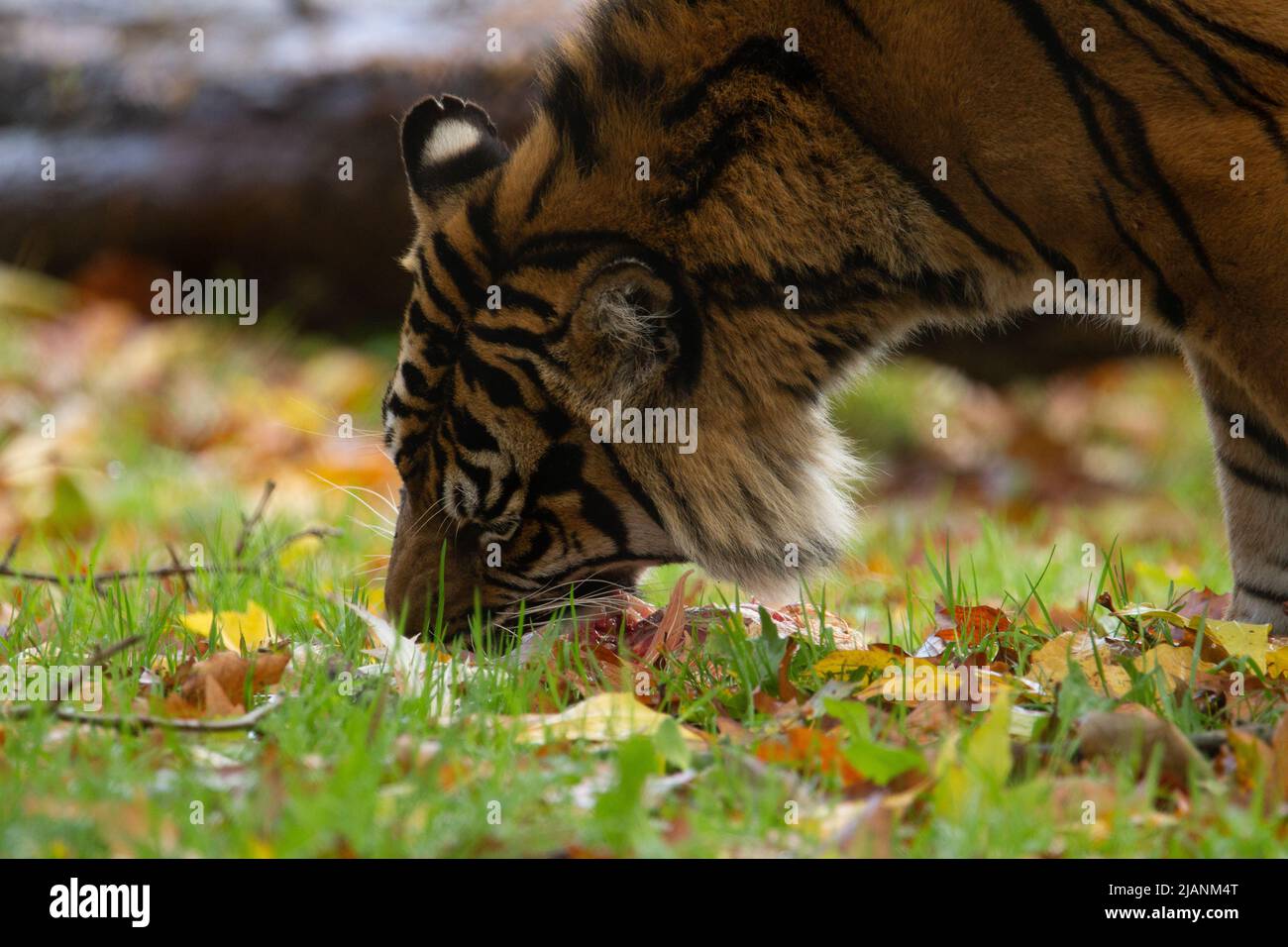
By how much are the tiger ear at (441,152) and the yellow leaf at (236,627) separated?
3.87ft

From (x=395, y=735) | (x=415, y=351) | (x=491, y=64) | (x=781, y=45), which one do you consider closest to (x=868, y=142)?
(x=781, y=45)

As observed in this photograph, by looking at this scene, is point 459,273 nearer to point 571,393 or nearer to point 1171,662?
point 571,393

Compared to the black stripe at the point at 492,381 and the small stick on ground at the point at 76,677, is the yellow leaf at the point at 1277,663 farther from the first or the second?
the small stick on ground at the point at 76,677

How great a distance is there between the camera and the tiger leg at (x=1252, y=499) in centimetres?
385

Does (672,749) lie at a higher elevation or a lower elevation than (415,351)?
lower

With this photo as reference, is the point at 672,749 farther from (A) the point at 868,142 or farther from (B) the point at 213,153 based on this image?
(B) the point at 213,153

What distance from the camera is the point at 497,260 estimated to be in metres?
3.45

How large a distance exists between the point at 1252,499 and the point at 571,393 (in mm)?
2041

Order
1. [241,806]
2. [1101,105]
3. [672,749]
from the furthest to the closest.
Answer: [1101,105] → [672,749] → [241,806]

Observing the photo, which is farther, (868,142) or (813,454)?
(813,454)

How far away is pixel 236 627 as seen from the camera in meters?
3.55

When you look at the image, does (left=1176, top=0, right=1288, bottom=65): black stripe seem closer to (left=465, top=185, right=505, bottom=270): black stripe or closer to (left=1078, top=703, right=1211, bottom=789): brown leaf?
(left=1078, top=703, right=1211, bottom=789): brown leaf

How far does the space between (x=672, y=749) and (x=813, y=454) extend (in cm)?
136

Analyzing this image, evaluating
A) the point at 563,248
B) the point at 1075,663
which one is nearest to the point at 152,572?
the point at 563,248
